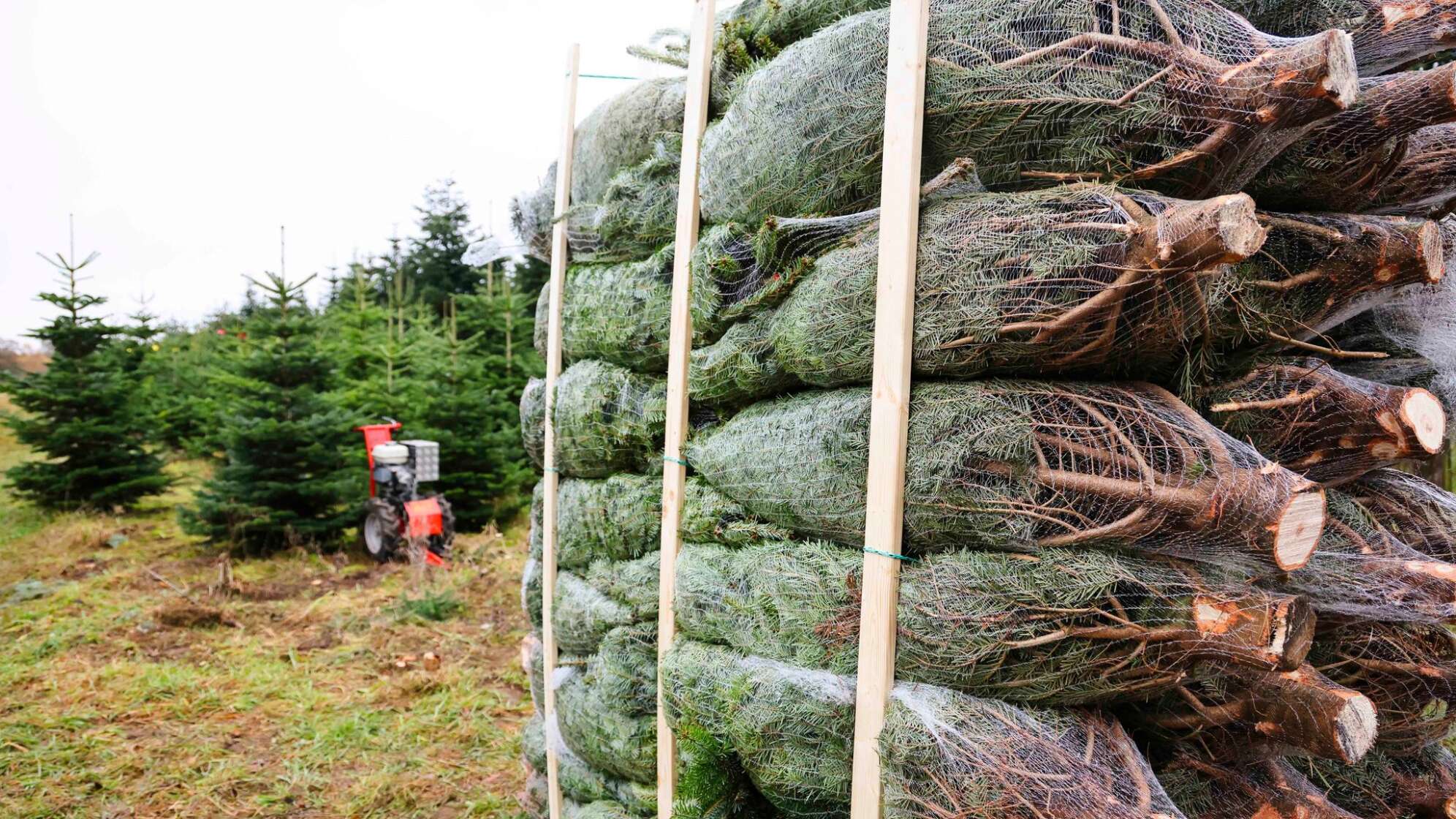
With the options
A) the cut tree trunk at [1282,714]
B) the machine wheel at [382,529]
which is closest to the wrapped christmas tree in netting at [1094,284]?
the cut tree trunk at [1282,714]

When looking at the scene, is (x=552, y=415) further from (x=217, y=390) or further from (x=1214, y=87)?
(x=217, y=390)

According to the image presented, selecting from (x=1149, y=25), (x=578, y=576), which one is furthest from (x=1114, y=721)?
(x=578, y=576)

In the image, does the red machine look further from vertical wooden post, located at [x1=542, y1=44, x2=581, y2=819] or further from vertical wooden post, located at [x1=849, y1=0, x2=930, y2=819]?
vertical wooden post, located at [x1=849, y1=0, x2=930, y2=819]

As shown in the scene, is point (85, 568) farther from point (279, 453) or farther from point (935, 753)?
point (935, 753)

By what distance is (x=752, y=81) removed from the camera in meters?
2.22

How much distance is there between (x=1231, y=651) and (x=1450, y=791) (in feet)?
4.39

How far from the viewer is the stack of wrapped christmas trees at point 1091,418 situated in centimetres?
157

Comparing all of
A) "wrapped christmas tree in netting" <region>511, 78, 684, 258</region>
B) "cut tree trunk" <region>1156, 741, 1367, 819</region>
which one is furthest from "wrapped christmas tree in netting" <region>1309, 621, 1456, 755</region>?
"wrapped christmas tree in netting" <region>511, 78, 684, 258</region>

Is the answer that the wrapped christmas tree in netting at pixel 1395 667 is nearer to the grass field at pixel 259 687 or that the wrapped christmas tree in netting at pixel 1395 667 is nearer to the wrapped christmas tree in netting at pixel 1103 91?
the wrapped christmas tree in netting at pixel 1103 91

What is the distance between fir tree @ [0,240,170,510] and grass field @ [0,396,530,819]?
223 cm

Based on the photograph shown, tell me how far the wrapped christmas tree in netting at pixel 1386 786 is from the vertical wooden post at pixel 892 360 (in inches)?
47.9

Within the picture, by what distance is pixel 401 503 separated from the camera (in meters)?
9.40

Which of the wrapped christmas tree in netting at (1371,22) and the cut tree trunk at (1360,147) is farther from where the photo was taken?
the wrapped christmas tree in netting at (1371,22)

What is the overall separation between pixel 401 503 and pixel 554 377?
6.84m
